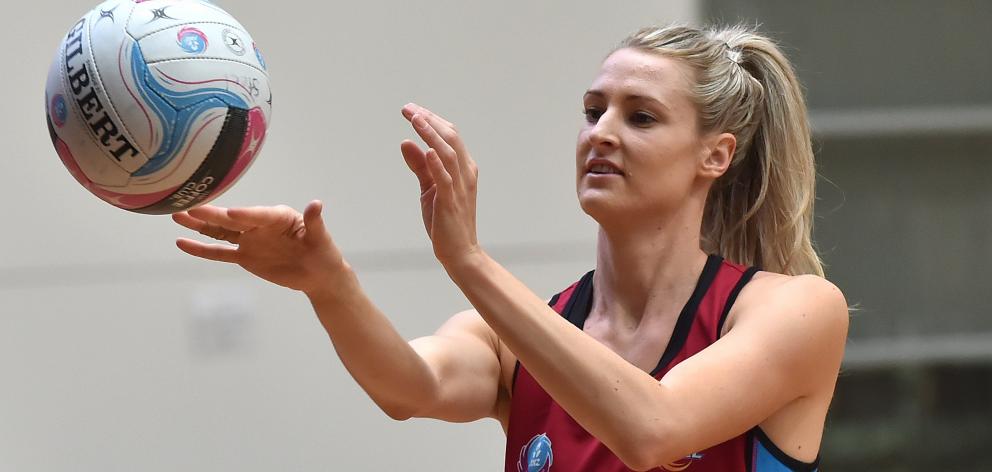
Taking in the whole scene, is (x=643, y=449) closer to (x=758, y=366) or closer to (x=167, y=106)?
(x=758, y=366)

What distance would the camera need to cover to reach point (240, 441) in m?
5.15

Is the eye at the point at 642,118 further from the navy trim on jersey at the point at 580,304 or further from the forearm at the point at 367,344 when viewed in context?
the forearm at the point at 367,344

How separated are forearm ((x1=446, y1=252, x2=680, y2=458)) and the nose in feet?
1.66

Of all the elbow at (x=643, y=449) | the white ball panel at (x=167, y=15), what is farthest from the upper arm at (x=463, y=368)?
the white ball panel at (x=167, y=15)

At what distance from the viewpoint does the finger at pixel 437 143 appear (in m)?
2.07

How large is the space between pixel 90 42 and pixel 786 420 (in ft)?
4.70

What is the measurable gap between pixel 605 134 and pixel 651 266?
0.98 feet

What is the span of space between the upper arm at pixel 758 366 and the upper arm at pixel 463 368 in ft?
1.88

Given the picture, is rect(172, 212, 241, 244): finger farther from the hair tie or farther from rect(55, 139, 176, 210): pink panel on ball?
the hair tie

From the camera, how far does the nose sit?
2531mm

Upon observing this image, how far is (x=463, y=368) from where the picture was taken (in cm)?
271

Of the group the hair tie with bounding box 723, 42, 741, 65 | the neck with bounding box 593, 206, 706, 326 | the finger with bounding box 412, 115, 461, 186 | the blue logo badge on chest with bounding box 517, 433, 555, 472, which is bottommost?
the blue logo badge on chest with bounding box 517, 433, 555, 472

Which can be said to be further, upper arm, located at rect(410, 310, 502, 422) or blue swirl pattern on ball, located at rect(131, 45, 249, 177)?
upper arm, located at rect(410, 310, 502, 422)

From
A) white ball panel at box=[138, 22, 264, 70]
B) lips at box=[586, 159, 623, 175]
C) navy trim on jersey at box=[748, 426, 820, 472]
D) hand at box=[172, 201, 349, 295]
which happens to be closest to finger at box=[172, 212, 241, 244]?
hand at box=[172, 201, 349, 295]
